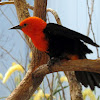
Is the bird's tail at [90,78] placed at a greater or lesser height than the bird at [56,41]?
lesser

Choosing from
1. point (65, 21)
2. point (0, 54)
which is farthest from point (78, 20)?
point (0, 54)

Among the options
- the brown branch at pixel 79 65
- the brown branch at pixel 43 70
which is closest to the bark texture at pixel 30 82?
the brown branch at pixel 43 70

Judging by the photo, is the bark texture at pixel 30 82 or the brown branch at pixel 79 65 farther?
the bark texture at pixel 30 82

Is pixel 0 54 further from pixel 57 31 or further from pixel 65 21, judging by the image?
pixel 57 31

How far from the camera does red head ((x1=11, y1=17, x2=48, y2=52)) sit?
495mm

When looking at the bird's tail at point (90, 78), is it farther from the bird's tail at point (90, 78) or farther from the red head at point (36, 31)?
the red head at point (36, 31)

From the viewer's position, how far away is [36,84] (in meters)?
0.60

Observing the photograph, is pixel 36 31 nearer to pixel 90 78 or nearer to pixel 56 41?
pixel 56 41

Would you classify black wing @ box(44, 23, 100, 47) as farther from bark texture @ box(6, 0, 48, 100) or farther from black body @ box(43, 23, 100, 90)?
bark texture @ box(6, 0, 48, 100)

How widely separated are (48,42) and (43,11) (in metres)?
0.22

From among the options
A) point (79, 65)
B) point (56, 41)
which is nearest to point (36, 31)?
point (56, 41)

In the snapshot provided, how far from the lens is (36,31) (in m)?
0.51

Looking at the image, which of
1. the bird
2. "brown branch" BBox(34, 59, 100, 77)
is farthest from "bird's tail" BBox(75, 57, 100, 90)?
"brown branch" BBox(34, 59, 100, 77)

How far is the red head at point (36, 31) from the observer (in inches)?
19.5
